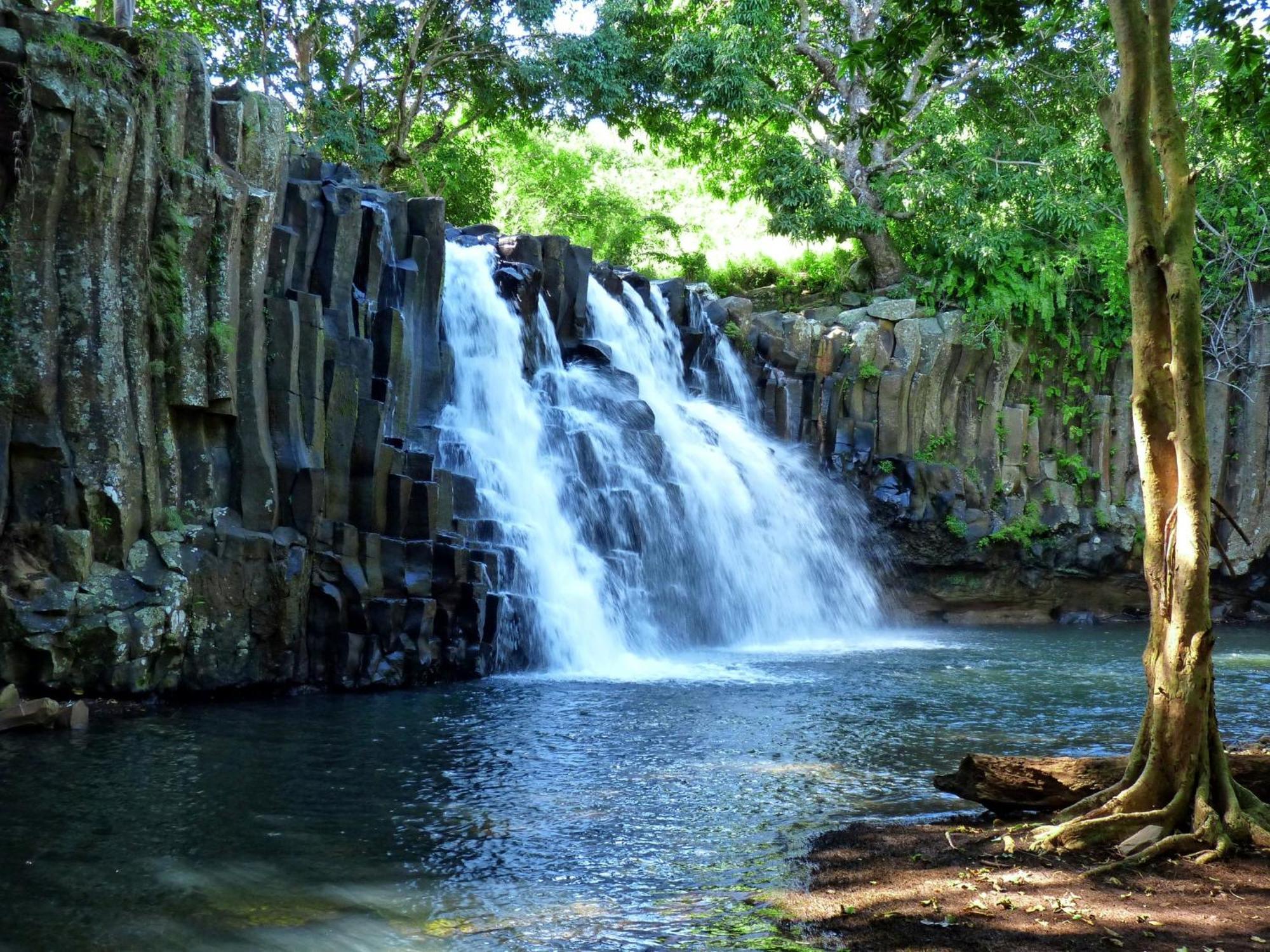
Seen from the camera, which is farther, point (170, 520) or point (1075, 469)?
point (1075, 469)

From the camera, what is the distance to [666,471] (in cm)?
1862

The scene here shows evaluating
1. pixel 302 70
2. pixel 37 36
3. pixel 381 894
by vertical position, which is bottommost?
pixel 381 894

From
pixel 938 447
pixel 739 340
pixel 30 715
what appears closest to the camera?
pixel 30 715

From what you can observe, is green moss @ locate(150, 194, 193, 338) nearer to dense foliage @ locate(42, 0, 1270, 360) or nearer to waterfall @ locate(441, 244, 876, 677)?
waterfall @ locate(441, 244, 876, 677)

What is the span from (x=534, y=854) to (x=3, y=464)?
6.91 meters

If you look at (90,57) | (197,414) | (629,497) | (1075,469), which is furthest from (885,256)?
(90,57)

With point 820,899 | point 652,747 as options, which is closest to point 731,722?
point 652,747

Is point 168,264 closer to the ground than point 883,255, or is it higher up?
closer to the ground

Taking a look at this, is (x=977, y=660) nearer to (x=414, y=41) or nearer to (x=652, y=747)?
(x=652, y=747)

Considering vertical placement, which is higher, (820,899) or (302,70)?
(302,70)

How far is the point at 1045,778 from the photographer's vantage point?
22.3ft

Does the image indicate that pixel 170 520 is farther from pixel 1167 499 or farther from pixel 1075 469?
pixel 1075 469

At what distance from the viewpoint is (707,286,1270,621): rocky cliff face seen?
23.6 metres

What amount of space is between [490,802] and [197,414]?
21.2ft
